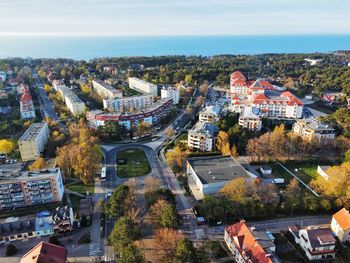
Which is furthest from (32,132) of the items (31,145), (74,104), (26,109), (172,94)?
(172,94)

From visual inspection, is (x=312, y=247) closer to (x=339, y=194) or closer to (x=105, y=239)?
(x=339, y=194)

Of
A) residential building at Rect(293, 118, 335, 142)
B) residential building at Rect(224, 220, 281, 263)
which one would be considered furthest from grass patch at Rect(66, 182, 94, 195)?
residential building at Rect(293, 118, 335, 142)

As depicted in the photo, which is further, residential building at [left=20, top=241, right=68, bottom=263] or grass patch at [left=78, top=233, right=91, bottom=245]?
grass patch at [left=78, top=233, right=91, bottom=245]

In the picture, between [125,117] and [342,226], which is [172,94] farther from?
[342,226]

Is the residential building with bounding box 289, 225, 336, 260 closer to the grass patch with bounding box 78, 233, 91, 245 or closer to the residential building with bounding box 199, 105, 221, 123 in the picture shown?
the grass patch with bounding box 78, 233, 91, 245

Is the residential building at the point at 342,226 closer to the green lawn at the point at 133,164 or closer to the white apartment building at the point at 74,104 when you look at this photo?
the green lawn at the point at 133,164

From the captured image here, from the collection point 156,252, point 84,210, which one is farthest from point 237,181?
point 84,210
